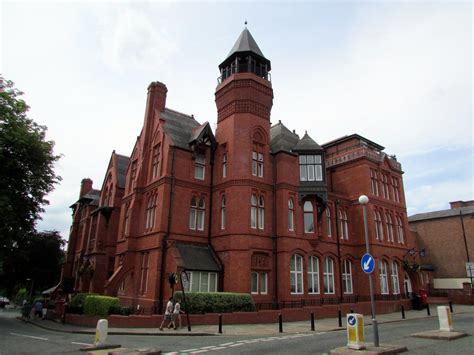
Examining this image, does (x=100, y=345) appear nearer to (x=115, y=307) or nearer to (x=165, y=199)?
(x=115, y=307)

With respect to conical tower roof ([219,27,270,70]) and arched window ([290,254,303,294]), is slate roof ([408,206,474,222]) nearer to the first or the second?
arched window ([290,254,303,294])

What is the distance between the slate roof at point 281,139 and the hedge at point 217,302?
12.1 metres

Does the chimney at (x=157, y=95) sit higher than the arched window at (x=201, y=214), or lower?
higher

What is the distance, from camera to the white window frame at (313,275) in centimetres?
2725

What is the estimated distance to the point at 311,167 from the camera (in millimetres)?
29141

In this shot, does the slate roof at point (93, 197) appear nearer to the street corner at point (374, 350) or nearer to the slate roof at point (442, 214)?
the street corner at point (374, 350)

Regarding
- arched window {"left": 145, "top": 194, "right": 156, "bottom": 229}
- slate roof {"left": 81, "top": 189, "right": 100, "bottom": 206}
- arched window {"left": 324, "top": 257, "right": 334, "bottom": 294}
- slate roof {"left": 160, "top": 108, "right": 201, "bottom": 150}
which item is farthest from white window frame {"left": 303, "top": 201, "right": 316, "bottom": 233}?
slate roof {"left": 81, "top": 189, "right": 100, "bottom": 206}

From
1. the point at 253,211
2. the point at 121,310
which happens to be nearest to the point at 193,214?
the point at 253,211

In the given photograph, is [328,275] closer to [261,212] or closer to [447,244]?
[261,212]

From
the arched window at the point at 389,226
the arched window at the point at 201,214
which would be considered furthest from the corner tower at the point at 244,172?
the arched window at the point at 389,226

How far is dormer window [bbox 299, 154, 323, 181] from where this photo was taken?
95.0 ft

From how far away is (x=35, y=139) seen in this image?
2455cm

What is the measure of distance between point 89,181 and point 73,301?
73.1ft

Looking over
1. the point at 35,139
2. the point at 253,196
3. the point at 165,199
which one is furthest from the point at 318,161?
the point at 35,139
